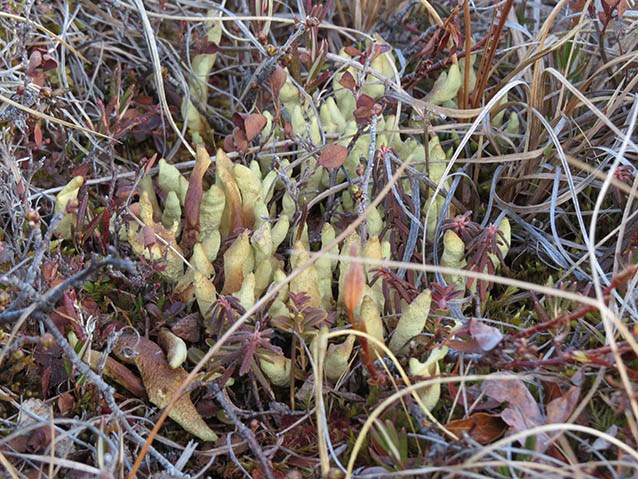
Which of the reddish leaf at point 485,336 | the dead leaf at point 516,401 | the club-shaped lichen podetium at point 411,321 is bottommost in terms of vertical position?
the dead leaf at point 516,401

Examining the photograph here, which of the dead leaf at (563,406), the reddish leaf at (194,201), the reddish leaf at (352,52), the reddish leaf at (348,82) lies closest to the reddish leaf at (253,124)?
the reddish leaf at (194,201)

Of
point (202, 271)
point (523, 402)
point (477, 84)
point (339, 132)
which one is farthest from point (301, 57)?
point (523, 402)

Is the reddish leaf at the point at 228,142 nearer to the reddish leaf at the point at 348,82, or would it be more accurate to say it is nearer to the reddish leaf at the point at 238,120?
the reddish leaf at the point at 238,120

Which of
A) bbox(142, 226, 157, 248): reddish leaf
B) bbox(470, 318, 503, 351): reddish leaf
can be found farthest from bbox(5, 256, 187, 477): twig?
bbox(470, 318, 503, 351): reddish leaf

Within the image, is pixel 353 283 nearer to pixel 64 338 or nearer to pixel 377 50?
pixel 64 338

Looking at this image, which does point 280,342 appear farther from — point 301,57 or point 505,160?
point 301,57

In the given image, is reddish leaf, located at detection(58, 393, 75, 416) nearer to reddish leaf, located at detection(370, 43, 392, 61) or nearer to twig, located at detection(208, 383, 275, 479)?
twig, located at detection(208, 383, 275, 479)
